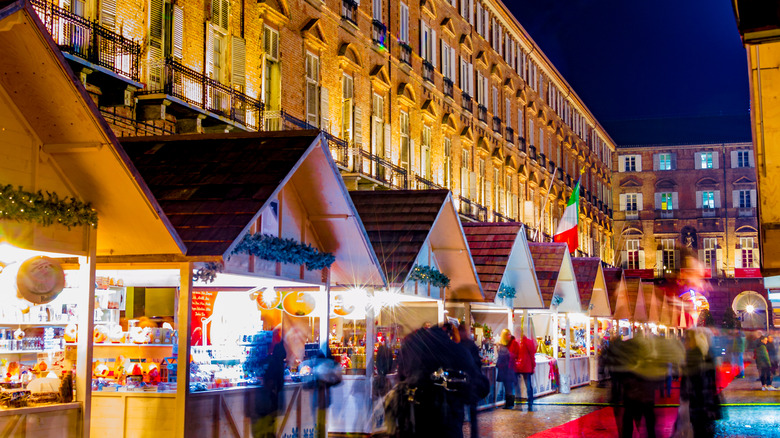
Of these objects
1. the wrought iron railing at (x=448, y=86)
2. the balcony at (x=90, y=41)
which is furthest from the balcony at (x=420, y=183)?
the balcony at (x=90, y=41)

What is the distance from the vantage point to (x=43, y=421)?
938cm

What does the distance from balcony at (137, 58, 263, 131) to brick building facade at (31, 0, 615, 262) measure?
0.14 feet

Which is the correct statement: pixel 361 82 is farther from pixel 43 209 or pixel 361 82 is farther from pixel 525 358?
pixel 43 209

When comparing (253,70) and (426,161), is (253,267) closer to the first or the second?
(253,70)

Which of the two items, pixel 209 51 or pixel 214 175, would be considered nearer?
pixel 214 175

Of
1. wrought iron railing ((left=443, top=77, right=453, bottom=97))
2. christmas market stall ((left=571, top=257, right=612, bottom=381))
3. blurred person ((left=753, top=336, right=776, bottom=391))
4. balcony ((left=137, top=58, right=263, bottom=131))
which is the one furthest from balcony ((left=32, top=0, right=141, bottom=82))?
wrought iron railing ((left=443, top=77, right=453, bottom=97))

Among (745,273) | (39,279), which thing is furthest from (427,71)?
(745,273)

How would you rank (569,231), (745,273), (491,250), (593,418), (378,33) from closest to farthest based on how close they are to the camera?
(593,418), (491,250), (378,33), (569,231), (745,273)

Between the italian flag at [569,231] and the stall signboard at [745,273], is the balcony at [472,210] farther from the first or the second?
the stall signboard at [745,273]

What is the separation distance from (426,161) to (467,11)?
377 inches

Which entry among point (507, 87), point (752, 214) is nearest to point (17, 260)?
point (507, 87)

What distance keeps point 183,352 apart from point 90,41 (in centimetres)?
785

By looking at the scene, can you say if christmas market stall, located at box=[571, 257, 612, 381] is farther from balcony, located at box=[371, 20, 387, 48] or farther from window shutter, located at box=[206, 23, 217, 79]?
window shutter, located at box=[206, 23, 217, 79]

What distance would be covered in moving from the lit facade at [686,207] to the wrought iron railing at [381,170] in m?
50.2
